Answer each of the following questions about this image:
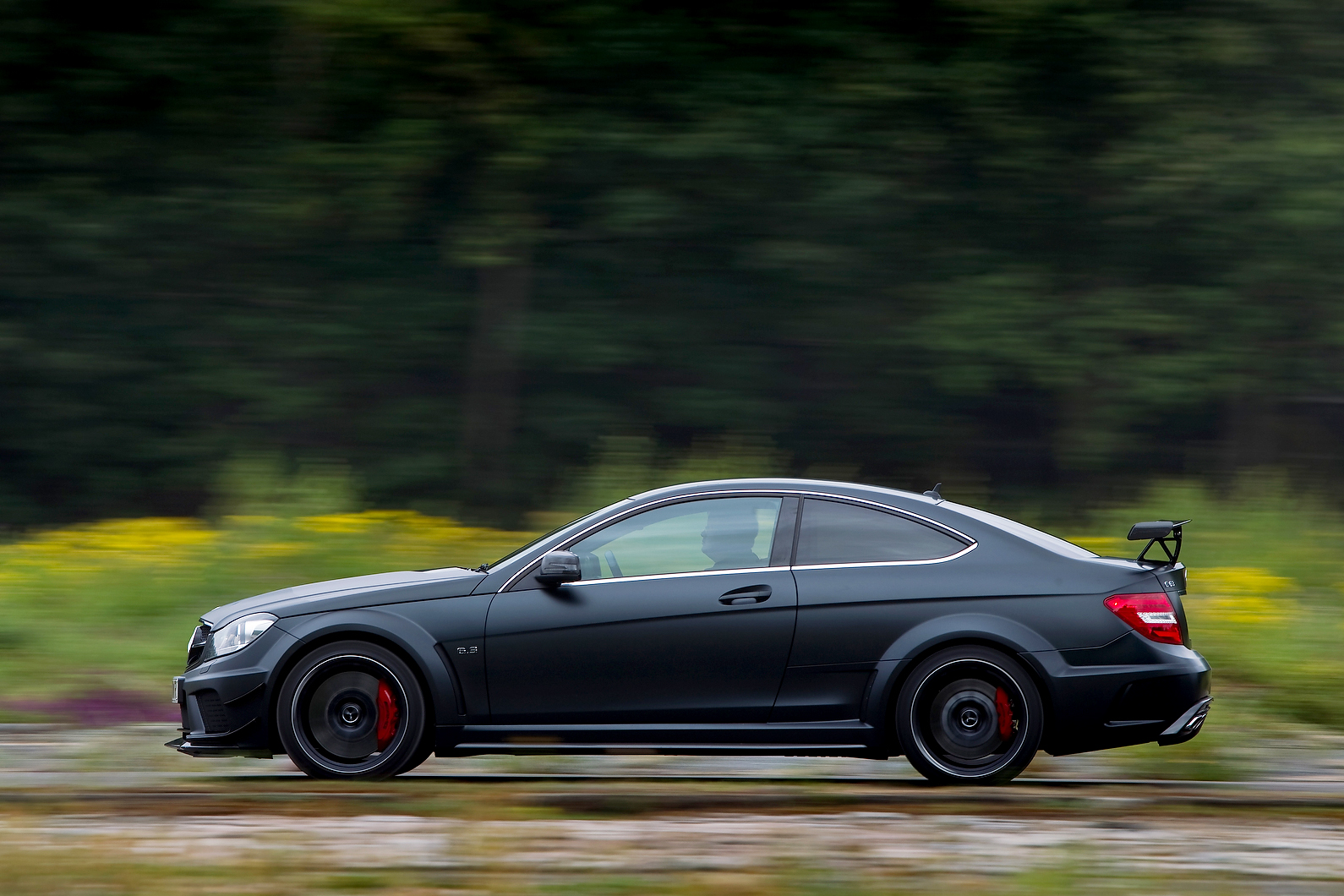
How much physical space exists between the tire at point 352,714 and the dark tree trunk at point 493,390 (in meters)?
10.6

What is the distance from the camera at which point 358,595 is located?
6680 millimetres

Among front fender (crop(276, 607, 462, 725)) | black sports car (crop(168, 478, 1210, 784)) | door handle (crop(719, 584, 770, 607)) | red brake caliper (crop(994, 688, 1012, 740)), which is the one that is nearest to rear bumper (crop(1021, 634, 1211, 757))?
black sports car (crop(168, 478, 1210, 784))

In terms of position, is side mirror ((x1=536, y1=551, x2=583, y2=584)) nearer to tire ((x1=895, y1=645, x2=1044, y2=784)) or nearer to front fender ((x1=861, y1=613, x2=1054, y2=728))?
front fender ((x1=861, y1=613, x2=1054, y2=728))

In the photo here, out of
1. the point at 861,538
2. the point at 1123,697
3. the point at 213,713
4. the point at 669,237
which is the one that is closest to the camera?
the point at 1123,697

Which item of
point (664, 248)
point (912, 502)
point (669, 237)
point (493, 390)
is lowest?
point (912, 502)

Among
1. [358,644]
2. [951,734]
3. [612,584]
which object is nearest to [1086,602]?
[951,734]

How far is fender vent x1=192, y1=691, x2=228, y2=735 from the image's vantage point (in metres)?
6.57

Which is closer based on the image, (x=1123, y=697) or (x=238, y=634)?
(x=1123, y=697)

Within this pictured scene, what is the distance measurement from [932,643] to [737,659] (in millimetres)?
833

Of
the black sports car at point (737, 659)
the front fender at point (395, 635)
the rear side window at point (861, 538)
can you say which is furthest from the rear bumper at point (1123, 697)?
the front fender at point (395, 635)

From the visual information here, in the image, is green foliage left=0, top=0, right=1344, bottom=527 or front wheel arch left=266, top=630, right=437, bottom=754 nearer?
front wheel arch left=266, top=630, right=437, bottom=754

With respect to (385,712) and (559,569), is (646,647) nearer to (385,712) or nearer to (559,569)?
(559,569)

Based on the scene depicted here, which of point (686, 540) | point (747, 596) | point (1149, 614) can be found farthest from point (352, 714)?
point (1149, 614)

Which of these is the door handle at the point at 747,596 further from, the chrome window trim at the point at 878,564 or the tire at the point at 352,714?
the tire at the point at 352,714
